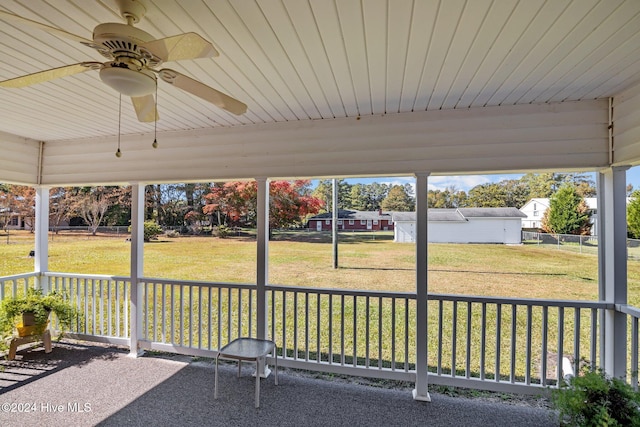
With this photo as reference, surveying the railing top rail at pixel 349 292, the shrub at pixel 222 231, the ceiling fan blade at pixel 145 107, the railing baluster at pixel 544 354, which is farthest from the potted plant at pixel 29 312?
the railing baluster at pixel 544 354

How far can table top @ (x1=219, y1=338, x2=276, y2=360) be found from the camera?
263cm

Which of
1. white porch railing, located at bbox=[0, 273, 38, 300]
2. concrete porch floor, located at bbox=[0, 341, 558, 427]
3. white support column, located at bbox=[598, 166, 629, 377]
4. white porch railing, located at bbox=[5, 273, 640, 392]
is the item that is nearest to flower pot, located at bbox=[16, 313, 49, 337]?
concrete porch floor, located at bbox=[0, 341, 558, 427]

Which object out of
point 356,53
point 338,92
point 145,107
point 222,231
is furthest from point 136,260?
point 356,53

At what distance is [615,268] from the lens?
8.25ft

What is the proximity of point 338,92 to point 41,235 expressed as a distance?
4274 millimetres

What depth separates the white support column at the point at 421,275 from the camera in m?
2.83

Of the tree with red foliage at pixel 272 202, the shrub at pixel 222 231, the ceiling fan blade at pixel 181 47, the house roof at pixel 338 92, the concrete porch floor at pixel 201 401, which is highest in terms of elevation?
the house roof at pixel 338 92

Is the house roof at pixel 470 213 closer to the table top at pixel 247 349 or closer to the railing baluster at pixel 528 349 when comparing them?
the railing baluster at pixel 528 349

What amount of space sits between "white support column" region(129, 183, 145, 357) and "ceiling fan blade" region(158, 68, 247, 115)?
2.46 meters

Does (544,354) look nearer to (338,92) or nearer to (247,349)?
(247,349)

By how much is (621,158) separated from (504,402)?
88.9 inches

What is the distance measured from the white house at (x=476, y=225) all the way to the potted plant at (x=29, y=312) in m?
4.44

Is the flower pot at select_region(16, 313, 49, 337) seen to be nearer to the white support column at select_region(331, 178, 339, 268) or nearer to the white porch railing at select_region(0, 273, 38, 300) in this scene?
the white porch railing at select_region(0, 273, 38, 300)

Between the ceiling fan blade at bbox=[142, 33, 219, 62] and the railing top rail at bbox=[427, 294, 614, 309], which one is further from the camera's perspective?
the railing top rail at bbox=[427, 294, 614, 309]
